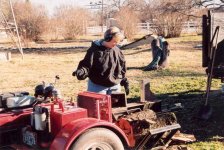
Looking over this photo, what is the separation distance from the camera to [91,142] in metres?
3.52

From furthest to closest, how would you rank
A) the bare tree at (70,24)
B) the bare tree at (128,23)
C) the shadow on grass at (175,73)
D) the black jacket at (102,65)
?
the bare tree at (70,24) → the bare tree at (128,23) → the shadow on grass at (175,73) → the black jacket at (102,65)

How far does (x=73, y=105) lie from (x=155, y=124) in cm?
91

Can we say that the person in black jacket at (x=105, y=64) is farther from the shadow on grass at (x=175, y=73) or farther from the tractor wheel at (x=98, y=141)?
the shadow on grass at (x=175, y=73)

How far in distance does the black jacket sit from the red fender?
112 cm

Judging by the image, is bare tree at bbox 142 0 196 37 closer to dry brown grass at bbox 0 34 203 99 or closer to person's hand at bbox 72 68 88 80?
dry brown grass at bbox 0 34 203 99

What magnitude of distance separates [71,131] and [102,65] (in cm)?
149

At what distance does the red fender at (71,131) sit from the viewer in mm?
3398

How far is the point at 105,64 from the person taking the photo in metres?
4.83

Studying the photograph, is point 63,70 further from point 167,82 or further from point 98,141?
point 98,141

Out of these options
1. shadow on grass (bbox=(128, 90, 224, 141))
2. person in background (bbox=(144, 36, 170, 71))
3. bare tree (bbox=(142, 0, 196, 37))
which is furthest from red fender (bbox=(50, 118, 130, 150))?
bare tree (bbox=(142, 0, 196, 37))

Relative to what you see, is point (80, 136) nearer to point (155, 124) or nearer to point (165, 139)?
point (155, 124)

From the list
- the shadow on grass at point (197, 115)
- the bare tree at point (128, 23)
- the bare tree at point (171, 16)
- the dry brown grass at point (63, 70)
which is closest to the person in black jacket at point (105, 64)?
the shadow on grass at point (197, 115)

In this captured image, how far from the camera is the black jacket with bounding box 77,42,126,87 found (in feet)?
15.7

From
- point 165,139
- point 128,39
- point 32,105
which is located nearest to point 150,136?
point 165,139
